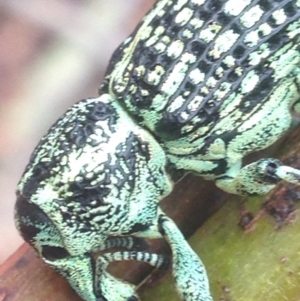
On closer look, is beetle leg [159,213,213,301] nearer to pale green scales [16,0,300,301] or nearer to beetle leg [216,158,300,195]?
pale green scales [16,0,300,301]

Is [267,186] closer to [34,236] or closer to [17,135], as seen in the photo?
[34,236]

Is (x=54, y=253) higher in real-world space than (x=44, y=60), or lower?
lower

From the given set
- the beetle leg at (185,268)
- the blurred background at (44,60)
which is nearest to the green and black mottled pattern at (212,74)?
the beetle leg at (185,268)

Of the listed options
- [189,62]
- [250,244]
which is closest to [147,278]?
[250,244]

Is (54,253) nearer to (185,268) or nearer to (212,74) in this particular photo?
(185,268)

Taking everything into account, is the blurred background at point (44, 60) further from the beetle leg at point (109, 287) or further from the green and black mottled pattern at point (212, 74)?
the green and black mottled pattern at point (212, 74)

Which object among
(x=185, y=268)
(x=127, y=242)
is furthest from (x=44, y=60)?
(x=185, y=268)

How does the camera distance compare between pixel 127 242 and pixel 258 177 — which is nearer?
pixel 258 177
